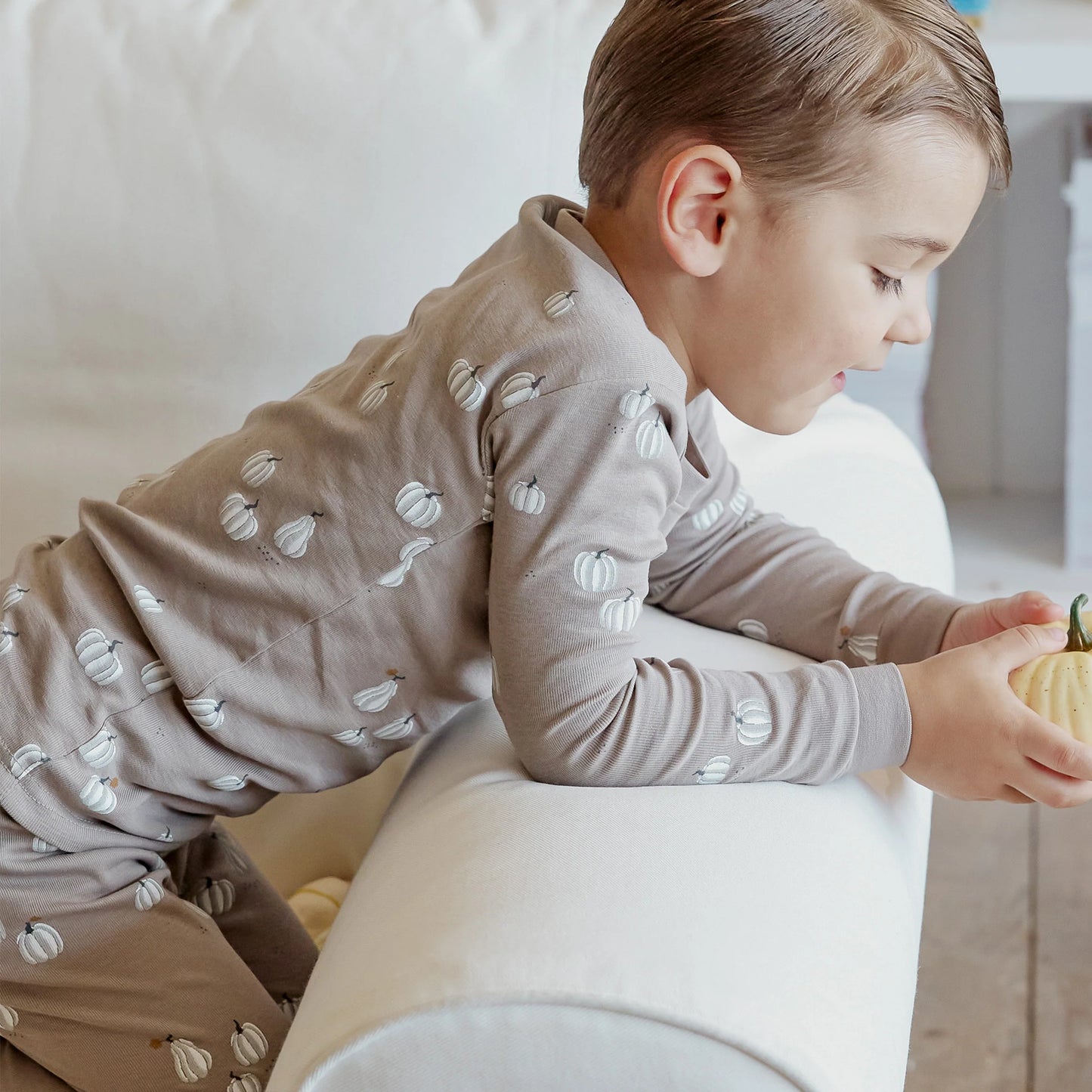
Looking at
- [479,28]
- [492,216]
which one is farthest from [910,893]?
[479,28]

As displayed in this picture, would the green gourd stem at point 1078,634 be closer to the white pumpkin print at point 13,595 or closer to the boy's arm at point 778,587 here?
the boy's arm at point 778,587

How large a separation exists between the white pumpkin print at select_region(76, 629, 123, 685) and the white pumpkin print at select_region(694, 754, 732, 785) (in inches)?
12.3

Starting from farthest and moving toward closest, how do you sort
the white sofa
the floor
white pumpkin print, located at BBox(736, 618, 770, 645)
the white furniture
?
the white furniture
the floor
the white sofa
white pumpkin print, located at BBox(736, 618, 770, 645)

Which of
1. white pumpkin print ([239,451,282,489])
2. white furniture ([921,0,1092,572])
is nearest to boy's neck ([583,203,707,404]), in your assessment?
white pumpkin print ([239,451,282,489])

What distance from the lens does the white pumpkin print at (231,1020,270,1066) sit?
683 mm

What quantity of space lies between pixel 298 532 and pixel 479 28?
0.48m

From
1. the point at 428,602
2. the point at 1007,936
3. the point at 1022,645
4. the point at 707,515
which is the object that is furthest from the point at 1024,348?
the point at 428,602

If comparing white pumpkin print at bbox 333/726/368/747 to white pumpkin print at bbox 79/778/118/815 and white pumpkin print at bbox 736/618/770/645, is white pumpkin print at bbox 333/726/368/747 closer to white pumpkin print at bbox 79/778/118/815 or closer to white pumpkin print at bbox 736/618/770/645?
white pumpkin print at bbox 79/778/118/815

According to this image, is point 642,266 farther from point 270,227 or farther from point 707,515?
point 270,227

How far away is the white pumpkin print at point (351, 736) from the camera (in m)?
0.74

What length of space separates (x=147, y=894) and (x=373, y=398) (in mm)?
293

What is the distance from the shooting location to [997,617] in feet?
2.49

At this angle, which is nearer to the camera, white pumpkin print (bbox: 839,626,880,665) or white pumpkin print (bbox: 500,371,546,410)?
white pumpkin print (bbox: 500,371,546,410)

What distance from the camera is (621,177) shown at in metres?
0.71
